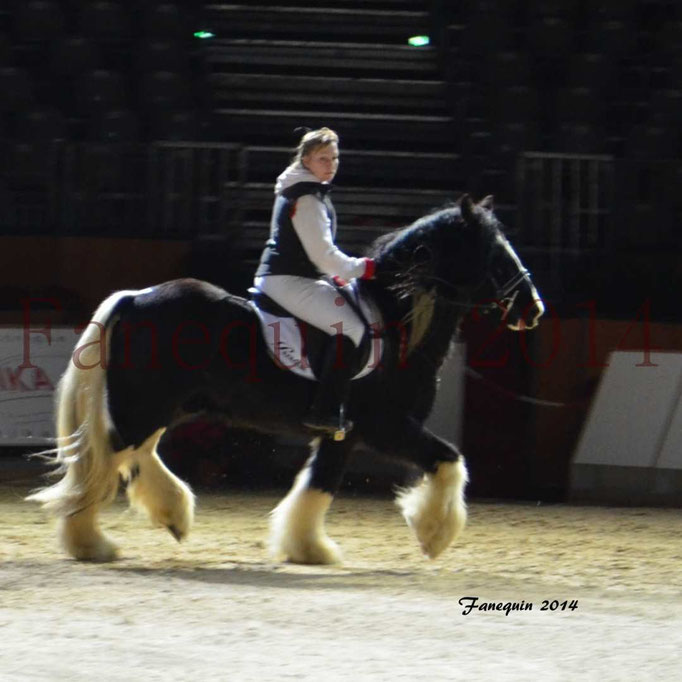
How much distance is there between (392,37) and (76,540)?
946cm

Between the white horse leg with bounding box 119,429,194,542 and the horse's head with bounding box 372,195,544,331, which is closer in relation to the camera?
the horse's head with bounding box 372,195,544,331

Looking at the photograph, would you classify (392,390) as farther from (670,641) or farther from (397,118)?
(397,118)

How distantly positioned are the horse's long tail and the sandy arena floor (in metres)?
0.33

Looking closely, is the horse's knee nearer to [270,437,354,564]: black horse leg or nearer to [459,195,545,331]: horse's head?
[270,437,354,564]: black horse leg

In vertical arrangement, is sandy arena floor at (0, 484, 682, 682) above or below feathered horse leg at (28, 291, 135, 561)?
below

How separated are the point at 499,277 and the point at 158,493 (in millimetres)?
Result: 1978

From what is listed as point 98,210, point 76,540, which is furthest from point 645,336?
point 76,540

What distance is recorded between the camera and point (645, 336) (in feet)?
32.6

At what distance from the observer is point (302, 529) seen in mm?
6301

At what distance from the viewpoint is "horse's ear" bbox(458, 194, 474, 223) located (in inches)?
249

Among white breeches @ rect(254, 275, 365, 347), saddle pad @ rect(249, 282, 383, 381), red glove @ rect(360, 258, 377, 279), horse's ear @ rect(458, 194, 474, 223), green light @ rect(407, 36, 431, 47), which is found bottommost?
saddle pad @ rect(249, 282, 383, 381)

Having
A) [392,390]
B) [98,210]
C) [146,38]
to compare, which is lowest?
[392,390]

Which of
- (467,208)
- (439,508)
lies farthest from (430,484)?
(467,208)

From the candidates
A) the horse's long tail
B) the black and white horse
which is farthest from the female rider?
the horse's long tail
